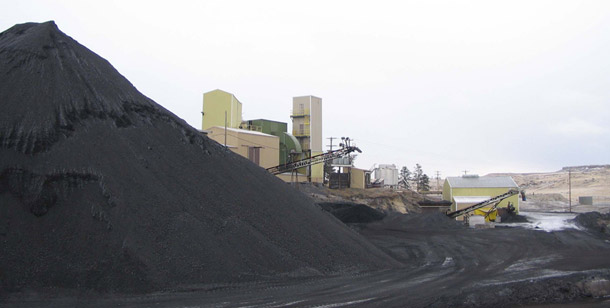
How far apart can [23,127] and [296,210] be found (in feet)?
20.8

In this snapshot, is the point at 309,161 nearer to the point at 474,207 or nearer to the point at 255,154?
the point at 255,154

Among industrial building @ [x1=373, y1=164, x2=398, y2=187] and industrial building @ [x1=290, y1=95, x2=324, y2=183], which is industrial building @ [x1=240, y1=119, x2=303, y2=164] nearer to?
industrial building @ [x1=290, y1=95, x2=324, y2=183]

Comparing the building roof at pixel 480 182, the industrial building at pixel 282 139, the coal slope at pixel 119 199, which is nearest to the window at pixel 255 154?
the industrial building at pixel 282 139

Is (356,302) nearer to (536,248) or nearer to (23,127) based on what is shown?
(23,127)

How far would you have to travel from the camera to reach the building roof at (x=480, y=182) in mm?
40775

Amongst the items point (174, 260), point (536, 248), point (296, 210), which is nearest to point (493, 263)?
point (536, 248)

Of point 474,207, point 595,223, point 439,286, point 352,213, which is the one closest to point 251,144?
point 352,213

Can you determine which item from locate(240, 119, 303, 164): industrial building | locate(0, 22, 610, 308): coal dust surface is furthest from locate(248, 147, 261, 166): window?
locate(0, 22, 610, 308): coal dust surface

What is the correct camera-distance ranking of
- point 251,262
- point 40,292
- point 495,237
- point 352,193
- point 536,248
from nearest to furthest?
1. point 40,292
2. point 251,262
3. point 536,248
4. point 495,237
5. point 352,193

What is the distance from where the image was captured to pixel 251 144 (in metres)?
33.7

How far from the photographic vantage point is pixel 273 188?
12.8 meters

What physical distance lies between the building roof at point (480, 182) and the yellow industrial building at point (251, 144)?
16.6 m

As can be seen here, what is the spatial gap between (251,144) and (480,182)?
821 inches

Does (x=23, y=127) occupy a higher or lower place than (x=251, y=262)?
higher
